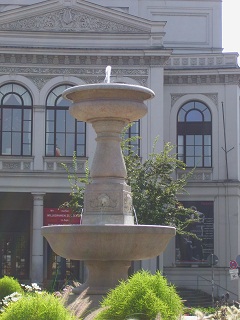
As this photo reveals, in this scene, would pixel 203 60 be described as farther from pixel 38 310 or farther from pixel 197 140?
pixel 38 310

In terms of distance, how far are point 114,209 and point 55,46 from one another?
2409 cm

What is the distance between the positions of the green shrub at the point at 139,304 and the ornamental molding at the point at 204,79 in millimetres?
33098

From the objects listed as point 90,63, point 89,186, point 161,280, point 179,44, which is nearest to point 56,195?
point 90,63

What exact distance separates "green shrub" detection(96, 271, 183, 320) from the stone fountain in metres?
4.39

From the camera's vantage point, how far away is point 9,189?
130 feet

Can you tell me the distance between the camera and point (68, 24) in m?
40.5

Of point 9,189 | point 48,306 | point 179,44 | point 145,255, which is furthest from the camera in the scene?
point 179,44

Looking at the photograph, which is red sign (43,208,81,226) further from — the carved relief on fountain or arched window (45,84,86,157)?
the carved relief on fountain

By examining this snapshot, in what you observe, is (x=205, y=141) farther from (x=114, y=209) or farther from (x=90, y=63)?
(x=114, y=209)

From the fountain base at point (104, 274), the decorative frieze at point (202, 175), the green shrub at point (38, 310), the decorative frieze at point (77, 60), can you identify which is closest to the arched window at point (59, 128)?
the decorative frieze at point (77, 60)

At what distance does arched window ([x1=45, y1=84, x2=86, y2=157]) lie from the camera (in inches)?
1572

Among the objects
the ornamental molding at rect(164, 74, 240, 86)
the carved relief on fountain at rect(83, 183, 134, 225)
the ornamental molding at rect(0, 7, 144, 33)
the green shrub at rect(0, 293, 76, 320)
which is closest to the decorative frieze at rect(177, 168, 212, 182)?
the ornamental molding at rect(164, 74, 240, 86)

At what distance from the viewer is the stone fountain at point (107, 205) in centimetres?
1506

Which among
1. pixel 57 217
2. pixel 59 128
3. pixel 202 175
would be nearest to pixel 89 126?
pixel 59 128
